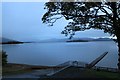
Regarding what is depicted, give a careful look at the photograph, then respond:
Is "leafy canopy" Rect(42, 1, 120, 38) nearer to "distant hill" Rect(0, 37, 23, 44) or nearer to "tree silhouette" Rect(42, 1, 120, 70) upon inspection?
"tree silhouette" Rect(42, 1, 120, 70)

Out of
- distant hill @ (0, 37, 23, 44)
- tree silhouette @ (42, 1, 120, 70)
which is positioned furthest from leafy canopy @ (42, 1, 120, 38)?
distant hill @ (0, 37, 23, 44)

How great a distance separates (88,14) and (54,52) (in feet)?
6.68

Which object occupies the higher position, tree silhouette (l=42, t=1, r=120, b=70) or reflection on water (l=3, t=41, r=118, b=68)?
tree silhouette (l=42, t=1, r=120, b=70)

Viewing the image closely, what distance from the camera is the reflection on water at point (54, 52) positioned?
9281mm

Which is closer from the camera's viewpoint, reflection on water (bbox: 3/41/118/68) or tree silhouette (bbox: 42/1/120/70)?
tree silhouette (bbox: 42/1/120/70)

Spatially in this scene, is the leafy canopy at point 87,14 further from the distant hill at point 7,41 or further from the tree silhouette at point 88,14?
the distant hill at point 7,41

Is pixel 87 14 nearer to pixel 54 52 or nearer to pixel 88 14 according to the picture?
pixel 88 14

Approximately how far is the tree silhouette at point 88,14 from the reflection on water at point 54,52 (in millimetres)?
1088

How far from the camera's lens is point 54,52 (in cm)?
949

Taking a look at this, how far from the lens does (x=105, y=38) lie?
867 centimetres

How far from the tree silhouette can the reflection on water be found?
3.57ft

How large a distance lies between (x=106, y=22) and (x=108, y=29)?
183mm

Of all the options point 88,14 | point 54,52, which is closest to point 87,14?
point 88,14

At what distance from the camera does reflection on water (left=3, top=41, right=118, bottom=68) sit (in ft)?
30.5
